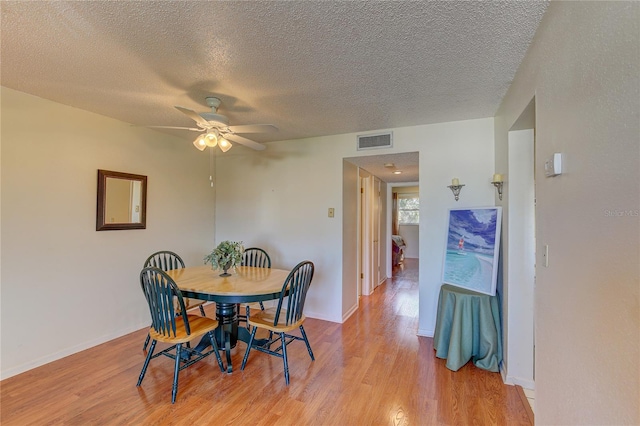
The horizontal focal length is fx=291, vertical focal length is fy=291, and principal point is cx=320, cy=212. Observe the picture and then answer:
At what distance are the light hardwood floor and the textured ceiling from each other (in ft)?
7.75

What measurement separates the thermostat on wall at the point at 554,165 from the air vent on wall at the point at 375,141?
6.73 ft

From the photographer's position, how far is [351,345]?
9.87ft

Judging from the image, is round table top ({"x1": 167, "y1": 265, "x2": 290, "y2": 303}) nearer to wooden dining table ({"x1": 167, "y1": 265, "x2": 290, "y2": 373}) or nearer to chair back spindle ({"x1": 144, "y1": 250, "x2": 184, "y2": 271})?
wooden dining table ({"x1": 167, "y1": 265, "x2": 290, "y2": 373})

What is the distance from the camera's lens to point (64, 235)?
9.07ft

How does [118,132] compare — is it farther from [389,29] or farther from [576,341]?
[576,341]

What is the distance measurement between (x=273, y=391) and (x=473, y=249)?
2182 millimetres

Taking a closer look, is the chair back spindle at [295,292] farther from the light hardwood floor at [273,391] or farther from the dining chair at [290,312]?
the light hardwood floor at [273,391]

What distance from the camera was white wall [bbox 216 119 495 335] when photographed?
10.2 ft

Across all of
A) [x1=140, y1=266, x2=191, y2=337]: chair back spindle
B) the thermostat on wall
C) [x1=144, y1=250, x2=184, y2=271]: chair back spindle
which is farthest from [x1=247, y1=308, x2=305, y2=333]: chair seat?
the thermostat on wall

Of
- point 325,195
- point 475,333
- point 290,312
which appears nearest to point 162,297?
point 290,312

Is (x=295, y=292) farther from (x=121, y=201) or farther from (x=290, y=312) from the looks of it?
(x=121, y=201)

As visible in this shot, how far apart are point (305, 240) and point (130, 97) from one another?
2.42 metres

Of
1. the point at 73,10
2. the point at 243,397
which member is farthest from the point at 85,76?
the point at 243,397

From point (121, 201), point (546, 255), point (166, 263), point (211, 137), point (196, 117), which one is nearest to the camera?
point (546, 255)
